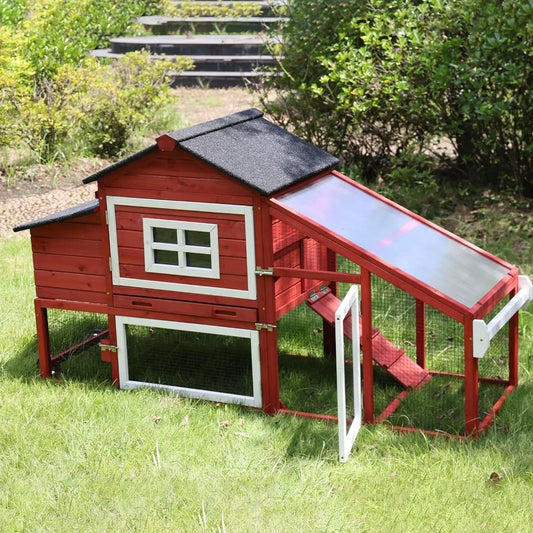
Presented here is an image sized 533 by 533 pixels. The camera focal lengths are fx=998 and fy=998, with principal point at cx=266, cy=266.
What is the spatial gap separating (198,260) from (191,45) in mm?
12888

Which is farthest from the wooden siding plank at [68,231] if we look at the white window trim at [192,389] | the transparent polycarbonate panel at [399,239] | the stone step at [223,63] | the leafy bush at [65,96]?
the stone step at [223,63]

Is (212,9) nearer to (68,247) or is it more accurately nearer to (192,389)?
(68,247)

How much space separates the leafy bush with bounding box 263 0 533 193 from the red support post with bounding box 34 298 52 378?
14.3ft

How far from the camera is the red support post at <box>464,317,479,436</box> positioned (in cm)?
543

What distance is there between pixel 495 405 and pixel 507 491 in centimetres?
106


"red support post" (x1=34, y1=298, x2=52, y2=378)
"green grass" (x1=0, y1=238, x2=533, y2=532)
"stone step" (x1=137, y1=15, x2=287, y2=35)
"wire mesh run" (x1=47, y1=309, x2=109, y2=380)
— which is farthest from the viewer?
"stone step" (x1=137, y1=15, x2=287, y2=35)

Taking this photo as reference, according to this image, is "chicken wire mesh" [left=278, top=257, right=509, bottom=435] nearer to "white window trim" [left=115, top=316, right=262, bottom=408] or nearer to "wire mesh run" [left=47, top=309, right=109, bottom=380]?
"white window trim" [left=115, top=316, right=262, bottom=408]

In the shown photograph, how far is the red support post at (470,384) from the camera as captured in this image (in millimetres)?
5430

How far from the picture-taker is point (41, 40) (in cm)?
1359

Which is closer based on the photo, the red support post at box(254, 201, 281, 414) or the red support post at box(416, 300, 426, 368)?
the red support post at box(254, 201, 281, 414)

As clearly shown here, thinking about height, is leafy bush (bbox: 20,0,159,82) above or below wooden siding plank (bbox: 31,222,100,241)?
above

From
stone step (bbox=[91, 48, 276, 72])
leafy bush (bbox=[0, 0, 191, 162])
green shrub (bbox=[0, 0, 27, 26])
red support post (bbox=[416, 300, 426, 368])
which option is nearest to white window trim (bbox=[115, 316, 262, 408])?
red support post (bbox=[416, 300, 426, 368])

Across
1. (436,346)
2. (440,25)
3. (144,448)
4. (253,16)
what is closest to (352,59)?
(440,25)

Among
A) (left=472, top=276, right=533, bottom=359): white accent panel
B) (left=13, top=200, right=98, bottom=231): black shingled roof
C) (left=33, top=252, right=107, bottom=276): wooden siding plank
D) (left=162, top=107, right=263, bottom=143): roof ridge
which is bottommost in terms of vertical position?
(left=472, top=276, right=533, bottom=359): white accent panel
